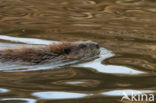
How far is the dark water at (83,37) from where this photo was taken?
499 cm

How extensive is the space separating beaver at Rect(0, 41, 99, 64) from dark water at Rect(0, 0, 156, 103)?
399 millimetres

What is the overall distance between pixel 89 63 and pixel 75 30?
230 cm

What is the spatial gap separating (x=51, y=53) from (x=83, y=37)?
170 centimetres

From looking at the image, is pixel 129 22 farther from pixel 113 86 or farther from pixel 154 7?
pixel 113 86

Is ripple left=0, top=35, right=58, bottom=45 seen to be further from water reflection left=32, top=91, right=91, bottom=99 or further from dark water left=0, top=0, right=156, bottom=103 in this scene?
water reflection left=32, top=91, right=91, bottom=99

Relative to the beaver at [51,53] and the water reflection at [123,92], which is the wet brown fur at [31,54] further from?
the water reflection at [123,92]

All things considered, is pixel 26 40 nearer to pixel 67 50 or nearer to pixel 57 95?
pixel 67 50

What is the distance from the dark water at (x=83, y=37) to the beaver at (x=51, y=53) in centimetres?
40

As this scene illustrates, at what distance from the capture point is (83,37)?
Result: 322 inches

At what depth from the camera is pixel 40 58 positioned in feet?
20.9

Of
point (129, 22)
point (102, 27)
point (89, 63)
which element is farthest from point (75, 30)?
point (89, 63)

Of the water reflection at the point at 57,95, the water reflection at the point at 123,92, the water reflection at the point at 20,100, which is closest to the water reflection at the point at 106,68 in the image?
the water reflection at the point at 123,92

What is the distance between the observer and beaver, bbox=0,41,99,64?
20.4 feet

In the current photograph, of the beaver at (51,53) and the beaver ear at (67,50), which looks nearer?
the beaver at (51,53)
